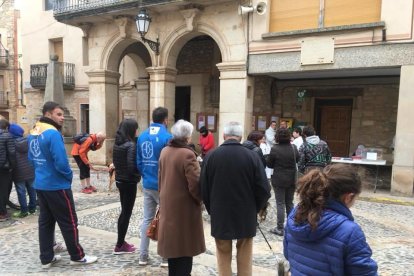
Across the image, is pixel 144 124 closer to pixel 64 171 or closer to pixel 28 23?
pixel 28 23

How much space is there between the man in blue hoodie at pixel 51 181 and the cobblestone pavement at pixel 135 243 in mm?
371

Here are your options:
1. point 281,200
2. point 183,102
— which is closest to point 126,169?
point 281,200

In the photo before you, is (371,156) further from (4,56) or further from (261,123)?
(4,56)

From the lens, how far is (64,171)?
3709 mm

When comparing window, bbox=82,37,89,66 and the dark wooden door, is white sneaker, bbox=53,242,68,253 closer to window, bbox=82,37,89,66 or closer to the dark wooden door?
window, bbox=82,37,89,66

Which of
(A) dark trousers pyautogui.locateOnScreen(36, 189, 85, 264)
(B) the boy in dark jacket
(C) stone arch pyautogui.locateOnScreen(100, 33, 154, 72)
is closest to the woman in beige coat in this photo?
(A) dark trousers pyautogui.locateOnScreen(36, 189, 85, 264)

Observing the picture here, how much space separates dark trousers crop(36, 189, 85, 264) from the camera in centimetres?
374

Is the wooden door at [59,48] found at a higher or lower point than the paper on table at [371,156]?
higher

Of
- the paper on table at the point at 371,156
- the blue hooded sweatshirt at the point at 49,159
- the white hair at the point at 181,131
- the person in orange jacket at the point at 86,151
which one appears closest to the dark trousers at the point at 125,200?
the blue hooded sweatshirt at the point at 49,159

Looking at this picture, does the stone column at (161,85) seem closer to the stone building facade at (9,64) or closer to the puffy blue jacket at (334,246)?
the puffy blue jacket at (334,246)

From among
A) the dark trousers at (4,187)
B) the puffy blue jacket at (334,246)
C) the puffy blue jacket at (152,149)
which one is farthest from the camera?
the dark trousers at (4,187)

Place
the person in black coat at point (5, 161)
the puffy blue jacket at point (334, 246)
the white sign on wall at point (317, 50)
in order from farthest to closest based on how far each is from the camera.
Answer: the white sign on wall at point (317, 50) < the person in black coat at point (5, 161) < the puffy blue jacket at point (334, 246)

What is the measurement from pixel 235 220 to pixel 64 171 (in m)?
1.86

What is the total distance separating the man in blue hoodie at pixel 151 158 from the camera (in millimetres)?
3830
